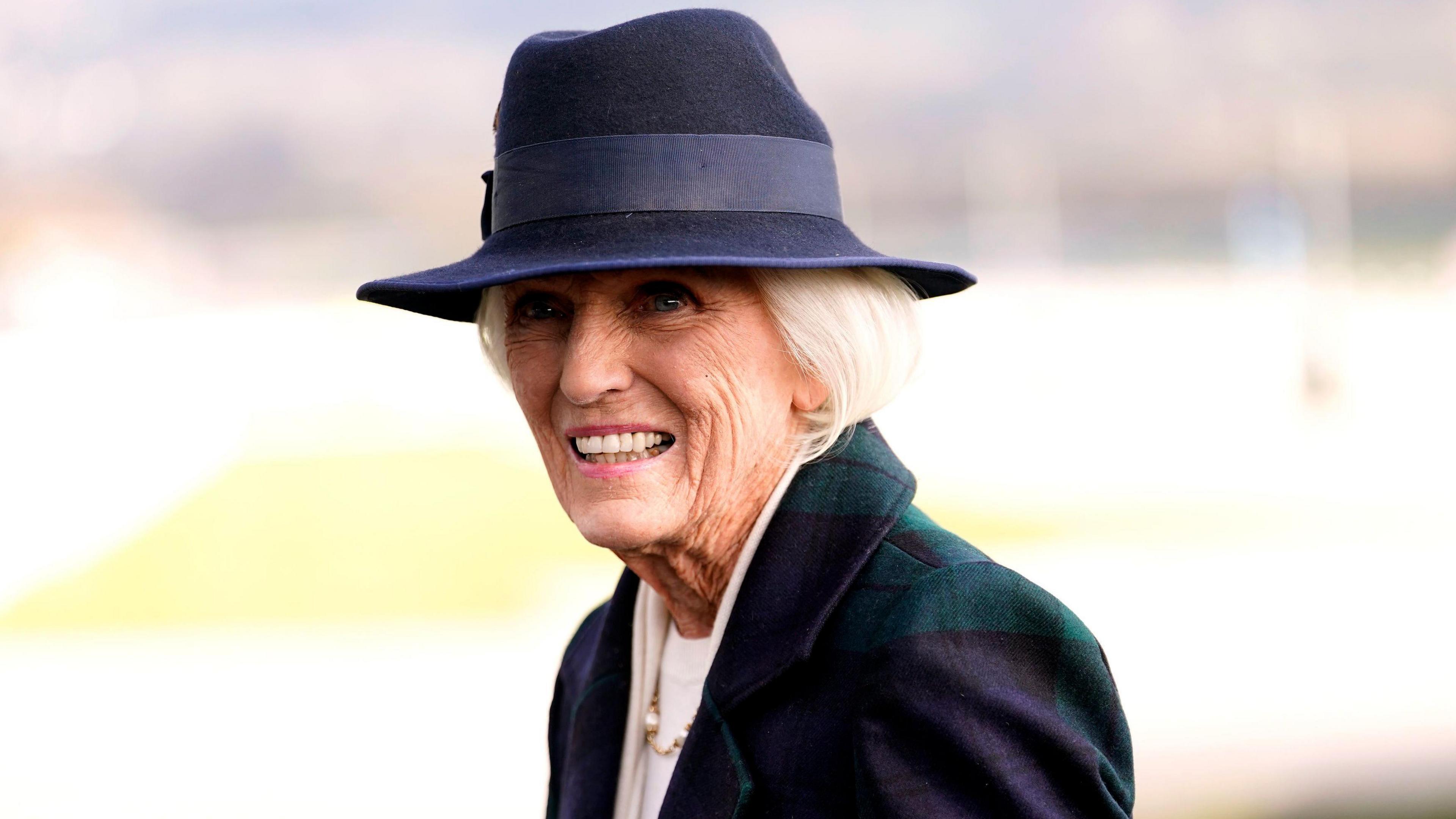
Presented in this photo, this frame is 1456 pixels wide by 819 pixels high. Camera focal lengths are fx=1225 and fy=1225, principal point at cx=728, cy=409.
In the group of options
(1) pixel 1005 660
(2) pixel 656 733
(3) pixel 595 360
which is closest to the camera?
(1) pixel 1005 660

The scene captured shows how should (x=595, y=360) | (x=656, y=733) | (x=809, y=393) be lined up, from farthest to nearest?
(x=656, y=733) → (x=809, y=393) → (x=595, y=360)

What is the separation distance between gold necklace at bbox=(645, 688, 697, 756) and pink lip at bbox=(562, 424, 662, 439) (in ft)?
1.43

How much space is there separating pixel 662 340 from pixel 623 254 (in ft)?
0.51

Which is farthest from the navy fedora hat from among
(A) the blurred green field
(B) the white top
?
(A) the blurred green field

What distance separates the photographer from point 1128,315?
597 inches

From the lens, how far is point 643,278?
1.56m

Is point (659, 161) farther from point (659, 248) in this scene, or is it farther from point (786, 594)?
point (786, 594)

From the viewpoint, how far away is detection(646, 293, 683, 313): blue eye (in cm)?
158

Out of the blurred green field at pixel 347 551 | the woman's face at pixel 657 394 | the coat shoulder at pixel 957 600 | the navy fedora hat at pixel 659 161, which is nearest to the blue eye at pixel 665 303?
the woman's face at pixel 657 394

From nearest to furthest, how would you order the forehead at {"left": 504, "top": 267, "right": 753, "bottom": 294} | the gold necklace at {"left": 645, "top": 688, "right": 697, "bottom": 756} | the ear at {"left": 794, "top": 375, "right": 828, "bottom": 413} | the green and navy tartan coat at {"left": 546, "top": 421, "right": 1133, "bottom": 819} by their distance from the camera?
the green and navy tartan coat at {"left": 546, "top": 421, "right": 1133, "bottom": 819} < the forehead at {"left": 504, "top": 267, "right": 753, "bottom": 294} < the ear at {"left": 794, "top": 375, "right": 828, "bottom": 413} < the gold necklace at {"left": 645, "top": 688, "right": 697, "bottom": 756}

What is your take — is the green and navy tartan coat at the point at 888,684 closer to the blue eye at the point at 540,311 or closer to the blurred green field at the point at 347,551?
the blue eye at the point at 540,311

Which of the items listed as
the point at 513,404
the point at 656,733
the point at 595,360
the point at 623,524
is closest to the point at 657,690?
the point at 656,733

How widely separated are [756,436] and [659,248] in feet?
1.02

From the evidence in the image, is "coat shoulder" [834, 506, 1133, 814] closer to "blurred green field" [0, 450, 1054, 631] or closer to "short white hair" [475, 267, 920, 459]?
"short white hair" [475, 267, 920, 459]
